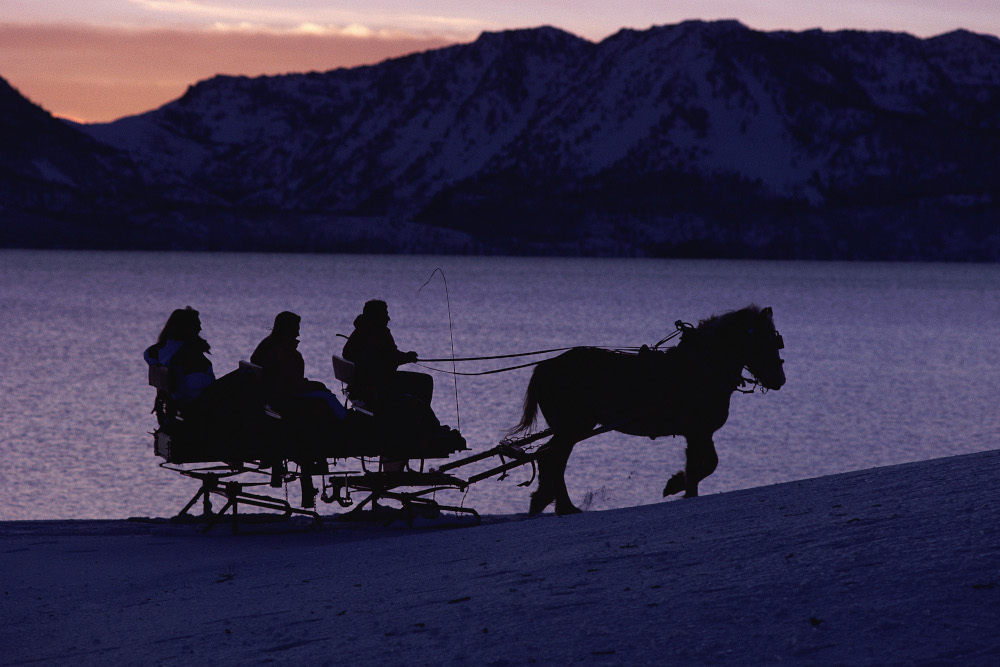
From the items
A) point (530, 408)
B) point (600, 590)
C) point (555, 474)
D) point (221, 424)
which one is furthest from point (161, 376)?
point (600, 590)

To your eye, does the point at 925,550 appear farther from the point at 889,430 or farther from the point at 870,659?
the point at 889,430

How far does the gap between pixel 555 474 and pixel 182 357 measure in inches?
137

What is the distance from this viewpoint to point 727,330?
11062 millimetres

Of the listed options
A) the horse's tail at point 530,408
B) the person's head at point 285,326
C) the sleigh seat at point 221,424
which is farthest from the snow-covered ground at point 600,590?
the horse's tail at point 530,408

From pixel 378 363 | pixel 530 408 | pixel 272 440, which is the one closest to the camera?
pixel 272 440

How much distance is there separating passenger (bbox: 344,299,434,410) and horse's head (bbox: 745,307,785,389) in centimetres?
281

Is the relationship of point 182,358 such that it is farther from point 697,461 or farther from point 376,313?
point 697,461

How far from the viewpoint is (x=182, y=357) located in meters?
9.73

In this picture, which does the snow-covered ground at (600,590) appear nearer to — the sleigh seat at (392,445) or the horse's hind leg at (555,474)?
the sleigh seat at (392,445)

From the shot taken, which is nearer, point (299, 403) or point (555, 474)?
point (299, 403)

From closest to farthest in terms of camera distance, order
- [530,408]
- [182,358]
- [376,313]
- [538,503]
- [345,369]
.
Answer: [182,358]
[345,369]
[376,313]
[530,408]
[538,503]

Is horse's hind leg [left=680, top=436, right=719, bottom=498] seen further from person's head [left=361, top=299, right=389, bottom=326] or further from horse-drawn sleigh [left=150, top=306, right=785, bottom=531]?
person's head [left=361, top=299, right=389, bottom=326]

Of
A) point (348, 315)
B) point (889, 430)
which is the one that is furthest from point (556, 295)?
point (889, 430)

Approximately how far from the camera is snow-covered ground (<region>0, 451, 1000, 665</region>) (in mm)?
5156
